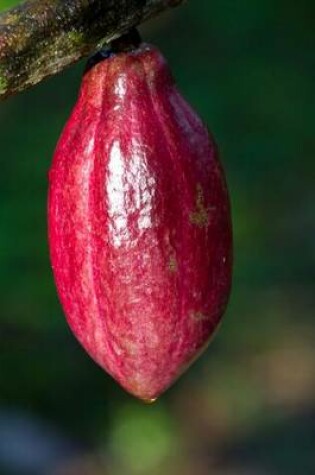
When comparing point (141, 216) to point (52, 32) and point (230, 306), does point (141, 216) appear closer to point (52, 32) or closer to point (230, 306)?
point (52, 32)

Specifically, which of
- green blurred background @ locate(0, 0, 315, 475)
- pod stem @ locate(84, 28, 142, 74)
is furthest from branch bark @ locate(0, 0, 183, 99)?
green blurred background @ locate(0, 0, 315, 475)

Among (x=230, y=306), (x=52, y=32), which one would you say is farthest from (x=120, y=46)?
(x=230, y=306)

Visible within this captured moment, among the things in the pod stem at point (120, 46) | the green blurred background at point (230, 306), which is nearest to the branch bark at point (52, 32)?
the pod stem at point (120, 46)

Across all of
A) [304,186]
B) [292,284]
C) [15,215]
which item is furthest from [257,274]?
[15,215]

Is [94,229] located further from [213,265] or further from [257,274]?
[257,274]

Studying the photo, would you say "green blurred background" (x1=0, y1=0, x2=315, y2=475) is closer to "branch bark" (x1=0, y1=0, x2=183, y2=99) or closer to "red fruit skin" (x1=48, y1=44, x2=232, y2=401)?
"red fruit skin" (x1=48, y1=44, x2=232, y2=401)
